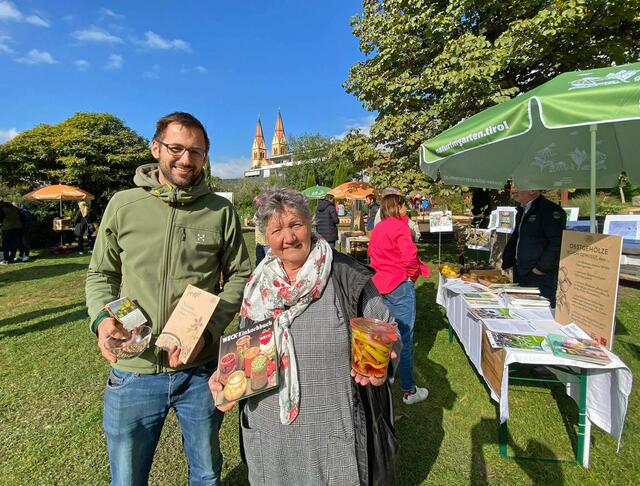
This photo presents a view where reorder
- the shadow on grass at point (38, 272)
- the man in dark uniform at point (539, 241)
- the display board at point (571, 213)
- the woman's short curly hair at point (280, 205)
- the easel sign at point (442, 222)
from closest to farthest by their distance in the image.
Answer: the woman's short curly hair at point (280, 205) < the man in dark uniform at point (539, 241) < the easel sign at point (442, 222) < the display board at point (571, 213) < the shadow on grass at point (38, 272)

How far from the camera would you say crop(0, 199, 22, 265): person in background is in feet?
34.3

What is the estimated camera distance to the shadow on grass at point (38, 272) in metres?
8.94

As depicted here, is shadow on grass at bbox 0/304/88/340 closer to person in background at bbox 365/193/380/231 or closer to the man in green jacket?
the man in green jacket

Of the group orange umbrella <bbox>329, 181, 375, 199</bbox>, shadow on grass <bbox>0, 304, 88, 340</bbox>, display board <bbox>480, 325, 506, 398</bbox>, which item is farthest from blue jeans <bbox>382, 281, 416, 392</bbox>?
orange umbrella <bbox>329, 181, 375, 199</bbox>

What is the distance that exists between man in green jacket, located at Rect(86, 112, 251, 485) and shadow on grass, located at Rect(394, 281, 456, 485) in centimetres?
173

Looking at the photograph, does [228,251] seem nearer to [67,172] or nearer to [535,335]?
[535,335]

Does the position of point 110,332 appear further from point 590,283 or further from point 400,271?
point 590,283

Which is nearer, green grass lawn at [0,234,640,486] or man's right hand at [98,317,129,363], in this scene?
man's right hand at [98,317,129,363]

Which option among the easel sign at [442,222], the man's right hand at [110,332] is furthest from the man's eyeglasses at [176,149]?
the easel sign at [442,222]

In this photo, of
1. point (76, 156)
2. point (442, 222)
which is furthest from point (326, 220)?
point (76, 156)

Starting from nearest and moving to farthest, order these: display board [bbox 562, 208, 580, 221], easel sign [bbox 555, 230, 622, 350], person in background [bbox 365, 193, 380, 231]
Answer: easel sign [bbox 555, 230, 622, 350], display board [bbox 562, 208, 580, 221], person in background [bbox 365, 193, 380, 231]

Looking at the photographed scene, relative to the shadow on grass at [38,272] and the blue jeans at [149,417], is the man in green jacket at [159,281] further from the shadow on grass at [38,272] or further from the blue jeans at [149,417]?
the shadow on grass at [38,272]

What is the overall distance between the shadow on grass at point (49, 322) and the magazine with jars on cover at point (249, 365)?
5835 millimetres

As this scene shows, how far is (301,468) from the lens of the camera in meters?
1.38
